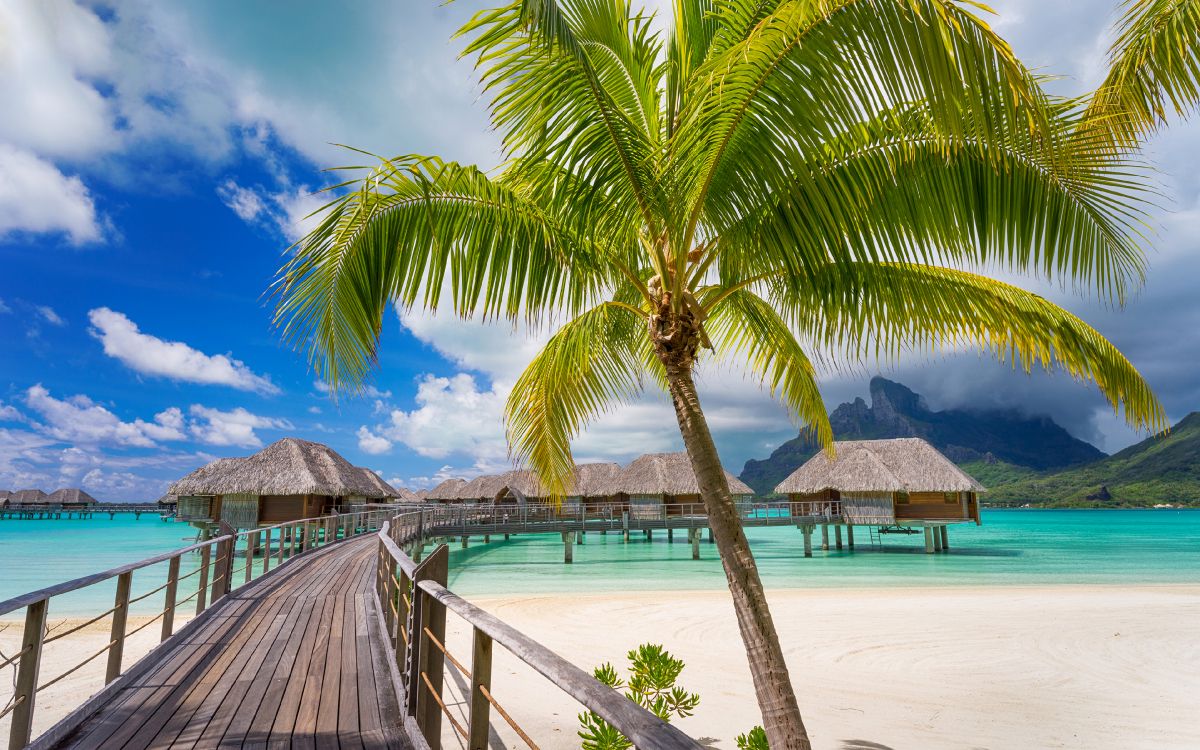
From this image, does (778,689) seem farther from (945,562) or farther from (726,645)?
(945,562)

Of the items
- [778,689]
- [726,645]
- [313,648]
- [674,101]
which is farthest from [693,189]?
[726,645]

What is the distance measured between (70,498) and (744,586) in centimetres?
9188

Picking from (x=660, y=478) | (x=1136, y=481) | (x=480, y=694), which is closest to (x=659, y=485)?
(x=660, y=478)

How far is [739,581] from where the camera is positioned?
11.1ft

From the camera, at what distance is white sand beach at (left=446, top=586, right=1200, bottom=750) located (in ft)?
19.8

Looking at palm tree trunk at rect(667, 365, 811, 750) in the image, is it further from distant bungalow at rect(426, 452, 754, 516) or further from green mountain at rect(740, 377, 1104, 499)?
green mountain at rect(740, 377, 1104, 499)

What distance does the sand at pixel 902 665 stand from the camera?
6.04 metres

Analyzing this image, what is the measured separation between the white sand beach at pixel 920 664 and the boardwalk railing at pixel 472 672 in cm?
281

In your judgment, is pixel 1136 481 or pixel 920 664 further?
pixel 1136 481

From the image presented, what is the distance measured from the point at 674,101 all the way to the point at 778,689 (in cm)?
331

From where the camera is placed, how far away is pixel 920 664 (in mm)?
8742

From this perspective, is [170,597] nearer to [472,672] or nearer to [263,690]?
[263,690]

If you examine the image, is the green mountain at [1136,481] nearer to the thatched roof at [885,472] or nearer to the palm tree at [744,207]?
the thatched roof at [885,472]

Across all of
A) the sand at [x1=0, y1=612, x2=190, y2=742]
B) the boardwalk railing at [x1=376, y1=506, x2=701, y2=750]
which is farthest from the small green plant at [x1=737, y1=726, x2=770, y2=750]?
the sand at [x1=0, y1=612, x2=190, y2=742]
